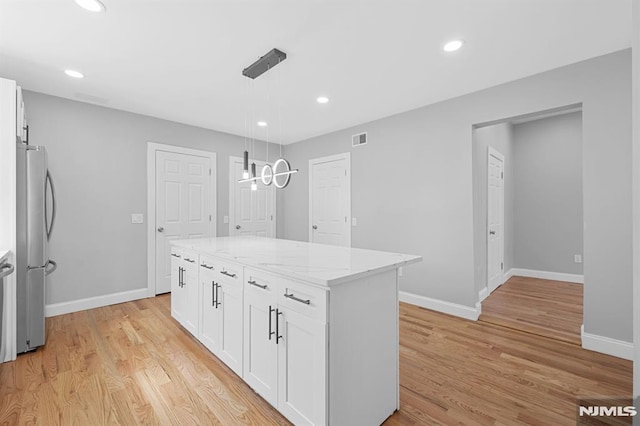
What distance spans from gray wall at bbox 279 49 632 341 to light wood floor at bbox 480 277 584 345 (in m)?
0.37

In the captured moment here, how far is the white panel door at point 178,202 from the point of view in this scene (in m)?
4.09

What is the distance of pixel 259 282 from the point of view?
182cm

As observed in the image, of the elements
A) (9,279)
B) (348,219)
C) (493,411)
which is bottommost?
(493,411)

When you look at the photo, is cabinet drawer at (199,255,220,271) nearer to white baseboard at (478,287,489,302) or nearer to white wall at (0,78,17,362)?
white wall at (0,78,17,362)

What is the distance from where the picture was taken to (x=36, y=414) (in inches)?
67.6

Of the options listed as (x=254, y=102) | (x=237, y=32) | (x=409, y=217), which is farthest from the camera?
(x=409, y=217)

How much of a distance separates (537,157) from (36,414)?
22.7 ft

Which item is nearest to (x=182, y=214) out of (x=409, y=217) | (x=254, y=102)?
(x=254, y=102)

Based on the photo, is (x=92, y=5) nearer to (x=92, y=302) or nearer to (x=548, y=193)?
(x=92, y=302)

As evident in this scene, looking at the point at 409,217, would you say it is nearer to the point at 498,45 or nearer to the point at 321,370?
the point at 498,45

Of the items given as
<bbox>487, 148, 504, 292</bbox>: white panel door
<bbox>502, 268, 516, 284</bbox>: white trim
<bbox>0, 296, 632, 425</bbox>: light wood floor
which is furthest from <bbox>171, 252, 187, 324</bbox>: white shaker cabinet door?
<bbox>502, 268, 516, 284</bbox>: white trim

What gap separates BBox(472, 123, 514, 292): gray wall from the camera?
3332 mm

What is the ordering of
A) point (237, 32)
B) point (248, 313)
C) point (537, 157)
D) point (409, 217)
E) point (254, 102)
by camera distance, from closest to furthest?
point (248, 313)
point (237, 32)
point (254, 102)
point (409, 217)
point (537, 157)

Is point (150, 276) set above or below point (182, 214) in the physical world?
below
